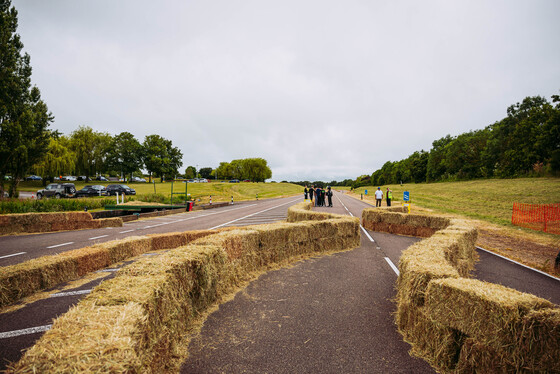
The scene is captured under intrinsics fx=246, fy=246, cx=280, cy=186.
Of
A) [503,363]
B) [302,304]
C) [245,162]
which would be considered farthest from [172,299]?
[245,162]

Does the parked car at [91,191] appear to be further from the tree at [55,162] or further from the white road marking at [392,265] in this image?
the white road marking at [392,265]

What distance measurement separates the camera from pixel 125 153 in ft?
221

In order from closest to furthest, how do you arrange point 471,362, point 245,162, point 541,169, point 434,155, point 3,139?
point 471,362
point 3,139
point 541,169
point 434,155
point 245,162

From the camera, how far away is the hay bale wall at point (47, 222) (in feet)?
39.8

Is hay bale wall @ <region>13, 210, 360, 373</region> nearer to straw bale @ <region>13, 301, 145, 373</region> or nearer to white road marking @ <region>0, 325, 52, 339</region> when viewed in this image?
straw bale @ <region>13, 301, 145, 373</region>

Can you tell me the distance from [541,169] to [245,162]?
3608 inches

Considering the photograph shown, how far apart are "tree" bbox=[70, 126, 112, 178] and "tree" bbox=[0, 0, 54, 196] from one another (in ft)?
139

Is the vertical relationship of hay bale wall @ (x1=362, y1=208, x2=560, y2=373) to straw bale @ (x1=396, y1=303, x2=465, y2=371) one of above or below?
above

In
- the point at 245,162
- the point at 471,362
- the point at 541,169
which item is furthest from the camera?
the point at 245,162

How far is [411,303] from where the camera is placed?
3918 mm

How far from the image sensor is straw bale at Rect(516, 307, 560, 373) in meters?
2.58

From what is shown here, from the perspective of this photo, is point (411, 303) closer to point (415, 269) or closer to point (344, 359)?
point (415, 269)

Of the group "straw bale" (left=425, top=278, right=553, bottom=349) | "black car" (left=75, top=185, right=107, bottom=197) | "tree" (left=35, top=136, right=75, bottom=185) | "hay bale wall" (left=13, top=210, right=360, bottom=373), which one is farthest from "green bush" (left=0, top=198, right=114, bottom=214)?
"tree" (left=35, top=136, right=75, bottom=185)

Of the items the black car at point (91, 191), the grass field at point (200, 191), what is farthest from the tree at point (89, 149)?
the black car at point (91, 191)
